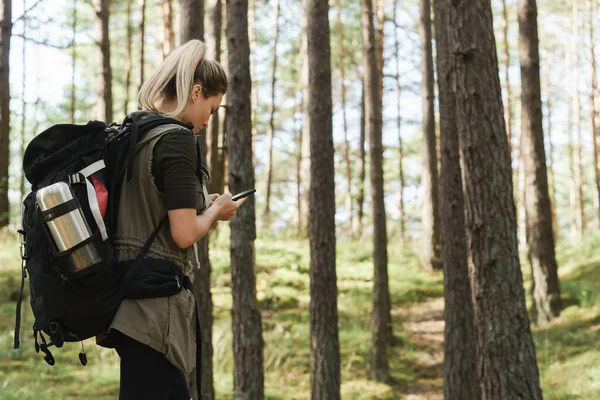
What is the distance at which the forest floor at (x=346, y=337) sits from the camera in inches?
394

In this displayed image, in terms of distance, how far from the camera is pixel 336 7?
27.9 meters

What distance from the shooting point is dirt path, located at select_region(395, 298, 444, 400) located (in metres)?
12.0

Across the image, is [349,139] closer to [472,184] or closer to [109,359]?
[109,359]

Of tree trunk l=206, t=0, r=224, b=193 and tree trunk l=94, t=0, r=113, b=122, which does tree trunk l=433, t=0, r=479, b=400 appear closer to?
tree trunk l=206, t=0, r=224, b=193

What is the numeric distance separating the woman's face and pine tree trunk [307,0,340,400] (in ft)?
21.0

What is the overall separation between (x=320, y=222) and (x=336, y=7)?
20093mm

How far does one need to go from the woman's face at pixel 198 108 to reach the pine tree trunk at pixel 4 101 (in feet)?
44.6

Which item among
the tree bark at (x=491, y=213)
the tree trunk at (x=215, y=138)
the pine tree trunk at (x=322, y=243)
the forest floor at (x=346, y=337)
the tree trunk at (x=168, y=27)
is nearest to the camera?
the tree bark at (x=491, y=213)

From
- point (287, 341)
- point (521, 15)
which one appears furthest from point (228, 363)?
point (521, 15)

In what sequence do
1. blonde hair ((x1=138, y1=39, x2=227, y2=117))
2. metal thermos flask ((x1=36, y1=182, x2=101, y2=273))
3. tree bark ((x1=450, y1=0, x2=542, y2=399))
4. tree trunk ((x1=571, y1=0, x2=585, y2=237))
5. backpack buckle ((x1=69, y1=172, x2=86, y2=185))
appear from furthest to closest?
tree trunk ((x1=571, y1=0, x2=585, y2=237)) < tree bark ((x1=450, y1=0, x2=542, y2=399)) < blonde hair ((x1=138, y1=39, x2=227, y2=117)) < backpack buckle ((x1=69, y1=172, x2=86, y2=185)) < metal thermos flask ((x1=36, y1=182, x2=101, y2=273))

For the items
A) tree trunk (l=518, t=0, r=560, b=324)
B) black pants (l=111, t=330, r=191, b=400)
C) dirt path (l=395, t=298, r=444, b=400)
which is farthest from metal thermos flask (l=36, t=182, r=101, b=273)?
tree trunk (l=518, t=0, r=560, b=324)

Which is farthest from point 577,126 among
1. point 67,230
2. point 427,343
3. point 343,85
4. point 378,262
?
point 67,230

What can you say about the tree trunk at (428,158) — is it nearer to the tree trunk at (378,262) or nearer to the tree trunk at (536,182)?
the tree trunk at (378,262)

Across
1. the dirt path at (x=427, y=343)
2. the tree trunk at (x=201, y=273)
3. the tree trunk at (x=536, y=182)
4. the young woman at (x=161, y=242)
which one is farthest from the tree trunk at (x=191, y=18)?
the tree trunk at (x=536, y=182)
